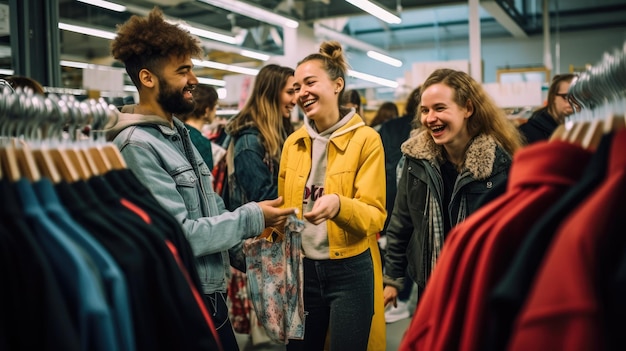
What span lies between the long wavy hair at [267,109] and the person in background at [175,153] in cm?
104

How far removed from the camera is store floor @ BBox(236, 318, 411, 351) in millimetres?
4012

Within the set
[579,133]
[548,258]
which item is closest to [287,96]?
[579,133]

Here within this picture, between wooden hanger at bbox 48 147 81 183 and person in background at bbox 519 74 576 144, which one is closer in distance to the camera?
wooden hanger at bbox 48 147 81 183

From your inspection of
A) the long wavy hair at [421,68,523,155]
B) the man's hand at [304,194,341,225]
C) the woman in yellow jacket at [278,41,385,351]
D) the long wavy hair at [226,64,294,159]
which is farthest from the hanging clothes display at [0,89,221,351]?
the long wavy hair at [226,64,294,159]

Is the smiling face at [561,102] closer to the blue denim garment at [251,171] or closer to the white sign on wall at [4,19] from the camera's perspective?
the blue denim garment at [251,171]

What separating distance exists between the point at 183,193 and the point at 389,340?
109 inches

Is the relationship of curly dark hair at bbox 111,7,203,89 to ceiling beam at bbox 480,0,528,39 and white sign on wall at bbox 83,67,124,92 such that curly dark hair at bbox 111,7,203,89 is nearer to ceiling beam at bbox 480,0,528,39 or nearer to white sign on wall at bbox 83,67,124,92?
white sign on wall at bbox 83,67,124,92

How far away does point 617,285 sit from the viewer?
732 millimetres

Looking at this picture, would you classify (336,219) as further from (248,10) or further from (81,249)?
(248,10)

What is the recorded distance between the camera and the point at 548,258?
789mm

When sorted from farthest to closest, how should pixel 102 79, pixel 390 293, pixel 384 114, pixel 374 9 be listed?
pixel 374 9 < pixel 384 114 < pixel 102 79 < pixel 390 293

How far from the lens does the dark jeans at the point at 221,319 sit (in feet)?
6.20

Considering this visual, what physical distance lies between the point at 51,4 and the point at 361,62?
15460mm

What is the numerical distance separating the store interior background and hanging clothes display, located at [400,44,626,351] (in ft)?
1.14
